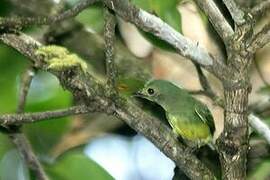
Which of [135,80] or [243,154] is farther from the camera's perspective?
[135,80]

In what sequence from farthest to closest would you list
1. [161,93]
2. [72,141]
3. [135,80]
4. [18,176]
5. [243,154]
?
[72,141] < [18,176] < [135,80] < [161,93] < [243,154]

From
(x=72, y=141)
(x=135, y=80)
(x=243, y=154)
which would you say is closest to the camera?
(x=243, y=154)

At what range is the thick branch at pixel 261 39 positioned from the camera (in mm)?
781

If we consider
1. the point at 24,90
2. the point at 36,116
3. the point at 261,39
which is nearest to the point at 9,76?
the point at 24,90

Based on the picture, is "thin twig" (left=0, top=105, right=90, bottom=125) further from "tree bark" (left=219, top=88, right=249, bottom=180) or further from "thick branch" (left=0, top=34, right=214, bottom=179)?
"tree bark" (left=219, top=88, right=249, bottom=180)

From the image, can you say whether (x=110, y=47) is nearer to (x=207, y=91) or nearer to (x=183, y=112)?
(x=183, y=112)

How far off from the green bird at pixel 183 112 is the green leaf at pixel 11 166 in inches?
14.9

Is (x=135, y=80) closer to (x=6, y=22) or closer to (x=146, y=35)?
(x=146, y=35)

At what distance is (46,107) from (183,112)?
1.07 feet

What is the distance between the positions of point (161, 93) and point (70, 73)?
22 cm

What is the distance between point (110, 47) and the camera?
0.85 m

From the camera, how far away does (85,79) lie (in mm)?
897

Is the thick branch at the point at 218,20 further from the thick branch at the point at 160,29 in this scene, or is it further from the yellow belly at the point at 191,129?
the yellow belly at the point at 191,129

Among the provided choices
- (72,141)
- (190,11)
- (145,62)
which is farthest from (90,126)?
(190,11)
